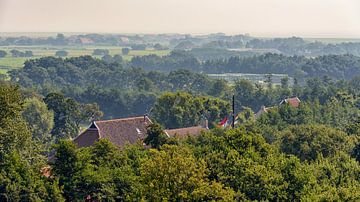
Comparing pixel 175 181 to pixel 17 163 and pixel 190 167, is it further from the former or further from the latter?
pixel 17 163

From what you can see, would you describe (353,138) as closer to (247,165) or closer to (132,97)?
(247,165)

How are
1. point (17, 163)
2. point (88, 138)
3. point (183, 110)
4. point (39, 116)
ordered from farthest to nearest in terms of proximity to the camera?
point (39, 116), point (183, 110), point (88, 138), point (17, 163)

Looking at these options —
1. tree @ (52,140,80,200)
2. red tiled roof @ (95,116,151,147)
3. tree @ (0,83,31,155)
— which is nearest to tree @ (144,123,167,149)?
tree @ (0,83,31,155)

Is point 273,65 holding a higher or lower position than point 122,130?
lower

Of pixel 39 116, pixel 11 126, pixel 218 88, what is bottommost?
pixel 218 88

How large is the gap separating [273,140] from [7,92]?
17570mm

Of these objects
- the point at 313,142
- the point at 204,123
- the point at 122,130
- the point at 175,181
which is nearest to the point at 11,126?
the point at 175,181

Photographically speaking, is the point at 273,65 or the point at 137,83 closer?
the point at 137,83

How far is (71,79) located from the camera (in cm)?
11581

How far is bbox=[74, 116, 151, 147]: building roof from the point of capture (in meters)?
47.8

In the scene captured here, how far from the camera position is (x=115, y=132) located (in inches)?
1937

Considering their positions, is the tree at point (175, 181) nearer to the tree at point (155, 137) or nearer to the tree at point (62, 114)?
the tree at point (155, 137)

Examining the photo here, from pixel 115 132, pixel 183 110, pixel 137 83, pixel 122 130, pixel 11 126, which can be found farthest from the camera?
pixel 137 83

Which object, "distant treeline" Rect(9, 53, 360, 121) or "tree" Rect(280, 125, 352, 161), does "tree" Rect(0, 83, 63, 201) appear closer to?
"tree" Rect(280, 125, 352, 161)
